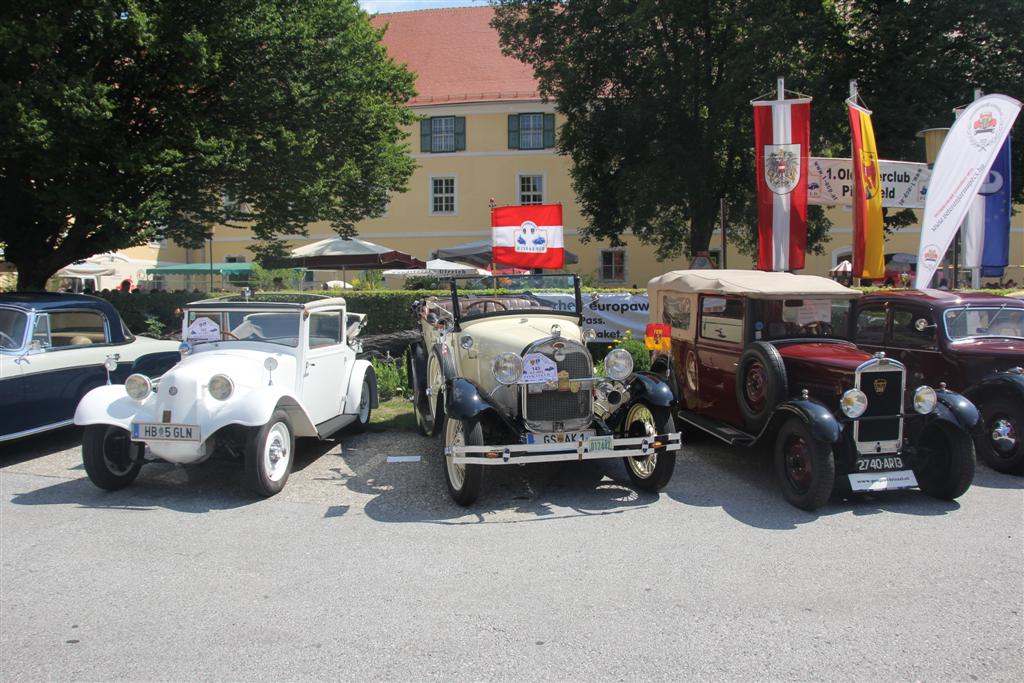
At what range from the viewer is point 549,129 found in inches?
1340

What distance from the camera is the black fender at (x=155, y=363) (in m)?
7.73

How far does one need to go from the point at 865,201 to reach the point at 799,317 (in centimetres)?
A: 460

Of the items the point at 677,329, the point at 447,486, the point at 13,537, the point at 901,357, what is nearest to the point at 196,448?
the point at 13,537

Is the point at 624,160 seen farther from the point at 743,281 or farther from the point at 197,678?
the point at 197,678

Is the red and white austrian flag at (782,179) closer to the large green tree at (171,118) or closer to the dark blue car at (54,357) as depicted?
the dark blue car at (54,357)

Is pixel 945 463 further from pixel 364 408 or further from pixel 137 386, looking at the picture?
pixel 137 386

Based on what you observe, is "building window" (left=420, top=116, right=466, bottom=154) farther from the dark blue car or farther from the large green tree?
the dark blue car

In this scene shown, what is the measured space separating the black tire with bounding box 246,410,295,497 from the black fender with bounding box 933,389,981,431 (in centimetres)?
553

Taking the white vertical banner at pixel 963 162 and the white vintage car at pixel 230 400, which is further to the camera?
the white vertical banner at pixel 963 162

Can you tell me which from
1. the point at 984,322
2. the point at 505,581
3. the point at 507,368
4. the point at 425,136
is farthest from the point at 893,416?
the point at 425,136

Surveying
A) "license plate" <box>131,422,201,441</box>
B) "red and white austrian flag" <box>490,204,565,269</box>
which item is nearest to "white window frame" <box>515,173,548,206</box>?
"red and white austrian flag" <box>490,204,565,269</box>

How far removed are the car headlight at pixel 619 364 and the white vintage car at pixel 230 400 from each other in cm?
289

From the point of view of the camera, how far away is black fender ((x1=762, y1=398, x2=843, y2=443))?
18.2 ft

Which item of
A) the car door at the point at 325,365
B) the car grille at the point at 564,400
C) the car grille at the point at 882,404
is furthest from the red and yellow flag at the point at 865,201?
the car door at the point at 325,365
